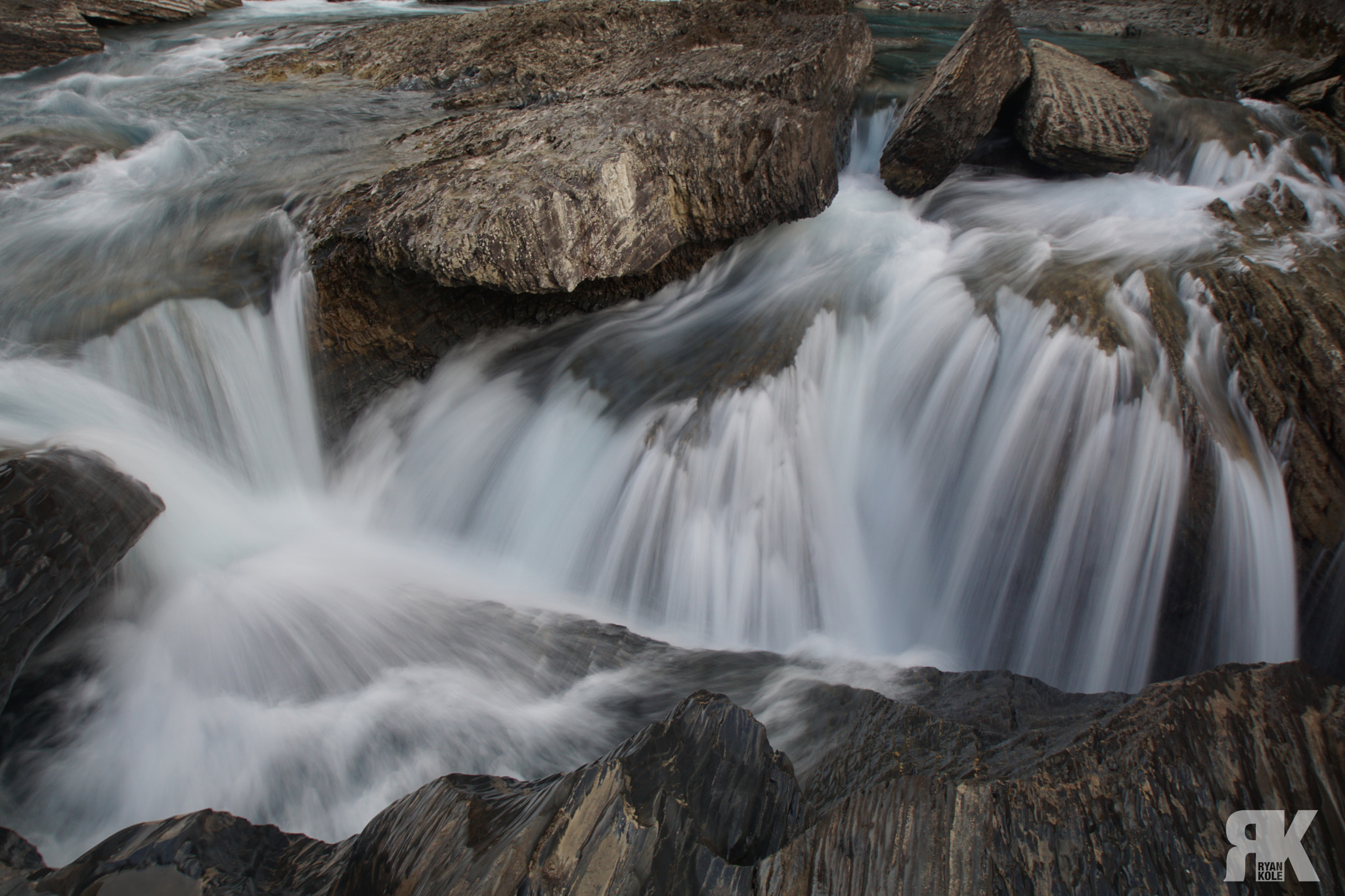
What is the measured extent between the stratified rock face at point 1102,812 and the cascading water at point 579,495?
982mm

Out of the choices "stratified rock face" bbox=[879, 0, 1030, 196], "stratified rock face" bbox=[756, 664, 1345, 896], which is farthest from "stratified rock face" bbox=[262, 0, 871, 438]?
"stratified rock face" bbox=[756, 664, 1345, 896]

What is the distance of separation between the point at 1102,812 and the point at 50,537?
3668mm

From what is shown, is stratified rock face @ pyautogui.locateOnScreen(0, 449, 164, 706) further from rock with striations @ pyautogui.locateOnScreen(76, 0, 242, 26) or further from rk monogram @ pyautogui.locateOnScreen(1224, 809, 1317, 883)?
rock with striations @ pyautogui.locateOnScreen(76, 0, 242, 26)

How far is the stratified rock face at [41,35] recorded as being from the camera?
677cm

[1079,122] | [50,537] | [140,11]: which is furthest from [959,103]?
[140,11]

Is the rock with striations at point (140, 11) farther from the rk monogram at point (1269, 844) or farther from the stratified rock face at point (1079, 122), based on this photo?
the rk monogram at point (1269, 844)

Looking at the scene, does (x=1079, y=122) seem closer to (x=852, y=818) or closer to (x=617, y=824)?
(x=852, y=818)

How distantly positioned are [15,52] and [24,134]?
2.36m

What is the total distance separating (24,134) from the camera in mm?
5391

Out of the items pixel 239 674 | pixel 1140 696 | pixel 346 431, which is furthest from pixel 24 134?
pixel 1140 696

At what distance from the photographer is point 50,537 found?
277 centimetres

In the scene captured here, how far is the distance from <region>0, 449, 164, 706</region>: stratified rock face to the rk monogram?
386cm

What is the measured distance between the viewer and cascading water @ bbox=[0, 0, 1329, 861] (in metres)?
3.13

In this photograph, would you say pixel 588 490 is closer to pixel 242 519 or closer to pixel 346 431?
pixel 346 431
